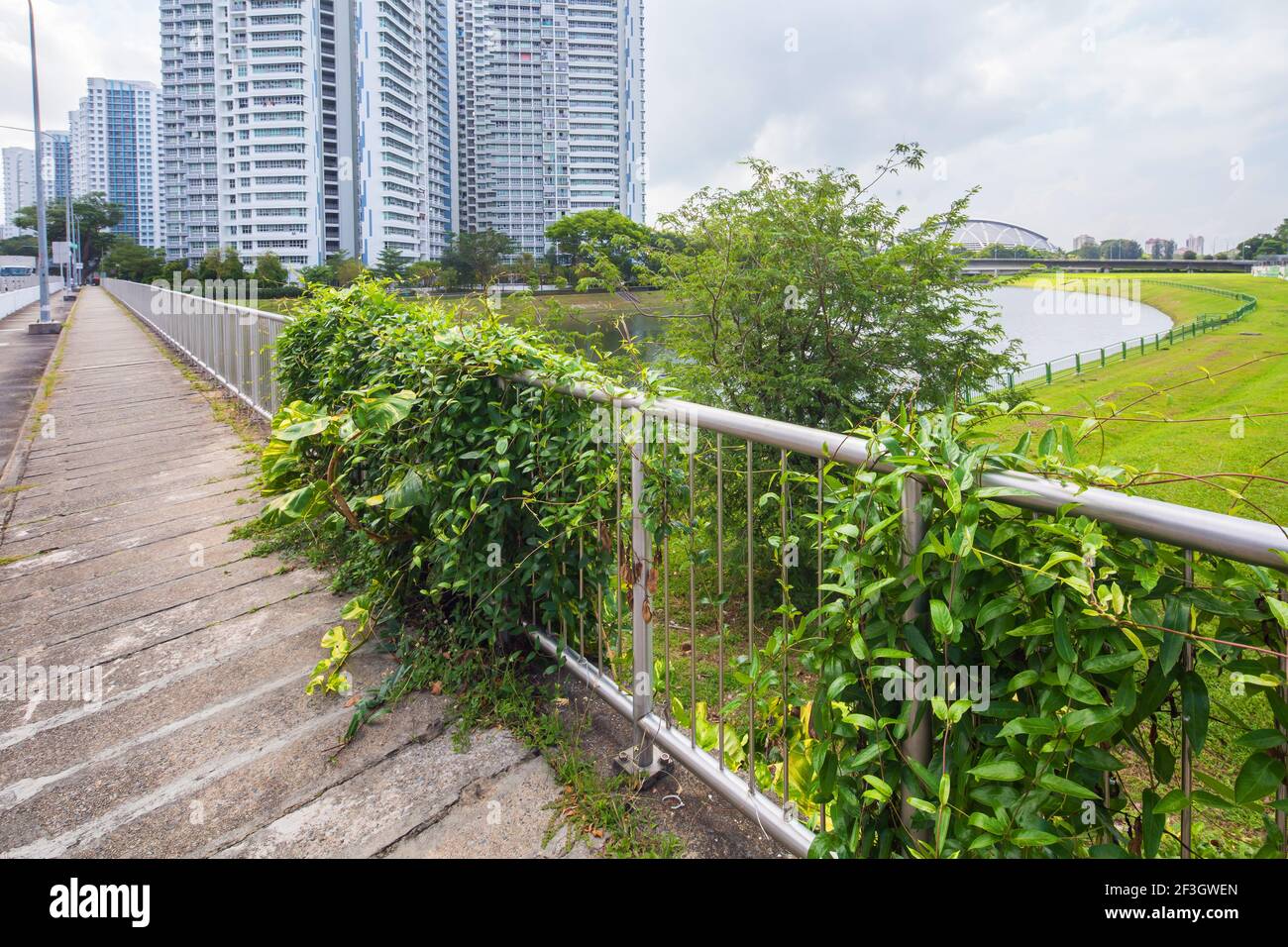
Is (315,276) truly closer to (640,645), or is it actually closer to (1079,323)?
(640,645)

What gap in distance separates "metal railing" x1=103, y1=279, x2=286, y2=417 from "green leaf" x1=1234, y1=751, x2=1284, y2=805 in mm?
6301

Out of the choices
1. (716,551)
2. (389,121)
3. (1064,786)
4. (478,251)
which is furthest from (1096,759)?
(389,121)

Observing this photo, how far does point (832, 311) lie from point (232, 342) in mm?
7157

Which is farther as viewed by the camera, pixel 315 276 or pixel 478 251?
pixel 478 251

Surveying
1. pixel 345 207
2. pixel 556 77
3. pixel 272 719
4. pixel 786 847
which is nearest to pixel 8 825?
pixel 272 719

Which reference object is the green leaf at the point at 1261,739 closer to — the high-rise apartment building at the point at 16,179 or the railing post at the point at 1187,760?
the railing post at the point at 1187,760

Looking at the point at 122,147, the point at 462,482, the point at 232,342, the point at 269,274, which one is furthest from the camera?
the point at 122,147

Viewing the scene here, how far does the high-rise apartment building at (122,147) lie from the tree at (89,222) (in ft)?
212

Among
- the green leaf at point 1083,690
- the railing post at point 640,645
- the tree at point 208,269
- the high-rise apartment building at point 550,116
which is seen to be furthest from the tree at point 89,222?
the green leaf at point 1083,690

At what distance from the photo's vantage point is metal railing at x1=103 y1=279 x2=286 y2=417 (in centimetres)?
762

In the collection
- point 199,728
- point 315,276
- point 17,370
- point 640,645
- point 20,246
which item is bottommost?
point 199,728

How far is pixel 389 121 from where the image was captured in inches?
4072

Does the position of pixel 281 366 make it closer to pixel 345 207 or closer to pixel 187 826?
pixel 187 826

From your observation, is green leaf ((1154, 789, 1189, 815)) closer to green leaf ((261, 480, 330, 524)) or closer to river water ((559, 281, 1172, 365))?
green leaf ((261, 480, 330, 524))
